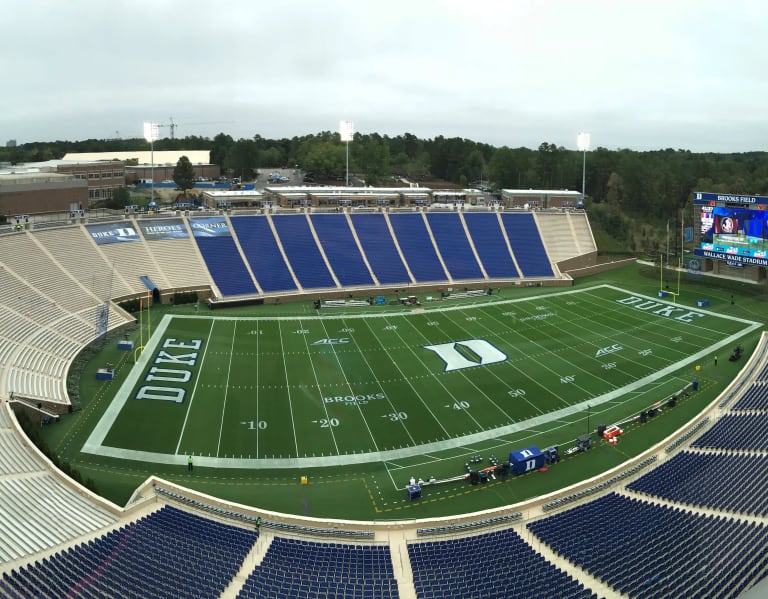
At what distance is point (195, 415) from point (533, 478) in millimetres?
17121

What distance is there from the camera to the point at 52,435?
29.8 metres

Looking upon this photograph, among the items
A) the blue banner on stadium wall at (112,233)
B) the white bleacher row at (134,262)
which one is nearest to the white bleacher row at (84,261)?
the white bleacher row at (134,262)

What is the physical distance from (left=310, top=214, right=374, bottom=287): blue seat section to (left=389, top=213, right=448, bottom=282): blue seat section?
503cm

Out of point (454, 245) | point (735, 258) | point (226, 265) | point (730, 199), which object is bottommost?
point (226, 265)

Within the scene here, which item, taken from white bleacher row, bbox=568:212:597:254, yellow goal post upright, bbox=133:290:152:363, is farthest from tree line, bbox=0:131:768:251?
yellow goal post upright, bbox=133:290:152:363

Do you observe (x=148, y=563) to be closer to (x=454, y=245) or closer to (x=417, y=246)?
(x=417, y=246)

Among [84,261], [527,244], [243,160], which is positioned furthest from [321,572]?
[243,160]

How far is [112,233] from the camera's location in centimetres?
5647

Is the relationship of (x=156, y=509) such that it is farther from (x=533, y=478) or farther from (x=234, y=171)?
(x=234, y=171)

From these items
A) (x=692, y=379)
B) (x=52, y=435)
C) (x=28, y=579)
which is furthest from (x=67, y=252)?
(x=692, y=379)

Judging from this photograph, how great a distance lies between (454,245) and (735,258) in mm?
26158

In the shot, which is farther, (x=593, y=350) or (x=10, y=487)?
(x=593, y=350)

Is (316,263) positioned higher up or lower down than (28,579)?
higher up

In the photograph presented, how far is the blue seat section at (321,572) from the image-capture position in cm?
1831
